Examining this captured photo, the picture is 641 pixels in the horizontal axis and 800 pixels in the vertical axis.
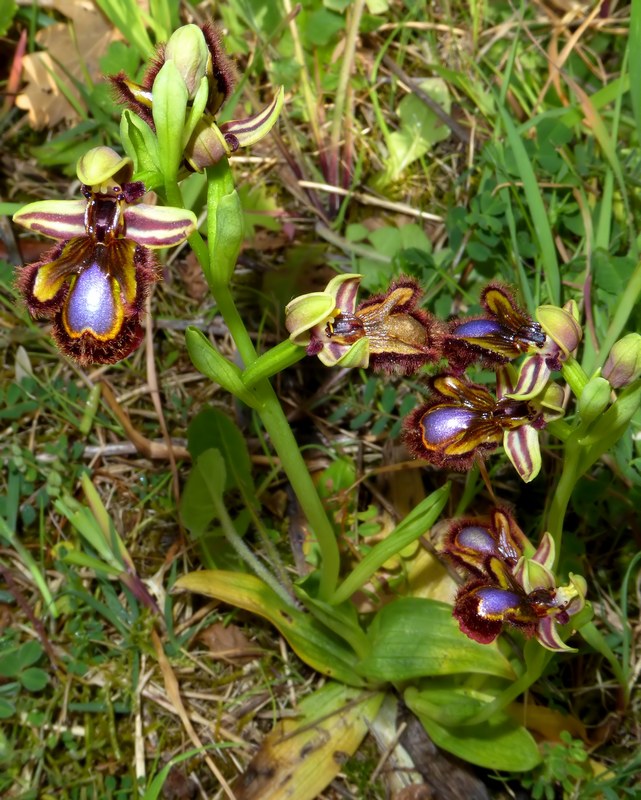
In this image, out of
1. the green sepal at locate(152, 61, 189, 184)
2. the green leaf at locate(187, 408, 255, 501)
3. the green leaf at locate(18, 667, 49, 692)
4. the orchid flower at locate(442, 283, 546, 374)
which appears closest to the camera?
the green sepal at locate(152, 61, 189, 184)

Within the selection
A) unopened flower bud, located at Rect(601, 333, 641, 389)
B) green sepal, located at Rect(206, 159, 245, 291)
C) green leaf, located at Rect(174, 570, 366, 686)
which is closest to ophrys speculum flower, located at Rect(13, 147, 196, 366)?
green sepal, located at Rect(206, 159, 245, 291)

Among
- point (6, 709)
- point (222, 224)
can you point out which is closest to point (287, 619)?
point (6, 709)

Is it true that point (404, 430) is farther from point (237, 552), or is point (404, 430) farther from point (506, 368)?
point (237, 552)

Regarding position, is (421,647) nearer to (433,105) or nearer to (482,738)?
(482,738)

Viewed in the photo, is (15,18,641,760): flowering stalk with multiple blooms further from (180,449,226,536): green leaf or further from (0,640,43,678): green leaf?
(0,640,43,678): green leaf

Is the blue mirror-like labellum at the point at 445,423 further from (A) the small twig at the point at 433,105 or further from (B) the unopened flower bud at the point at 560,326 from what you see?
(A) the small twig at the point at 433,105
